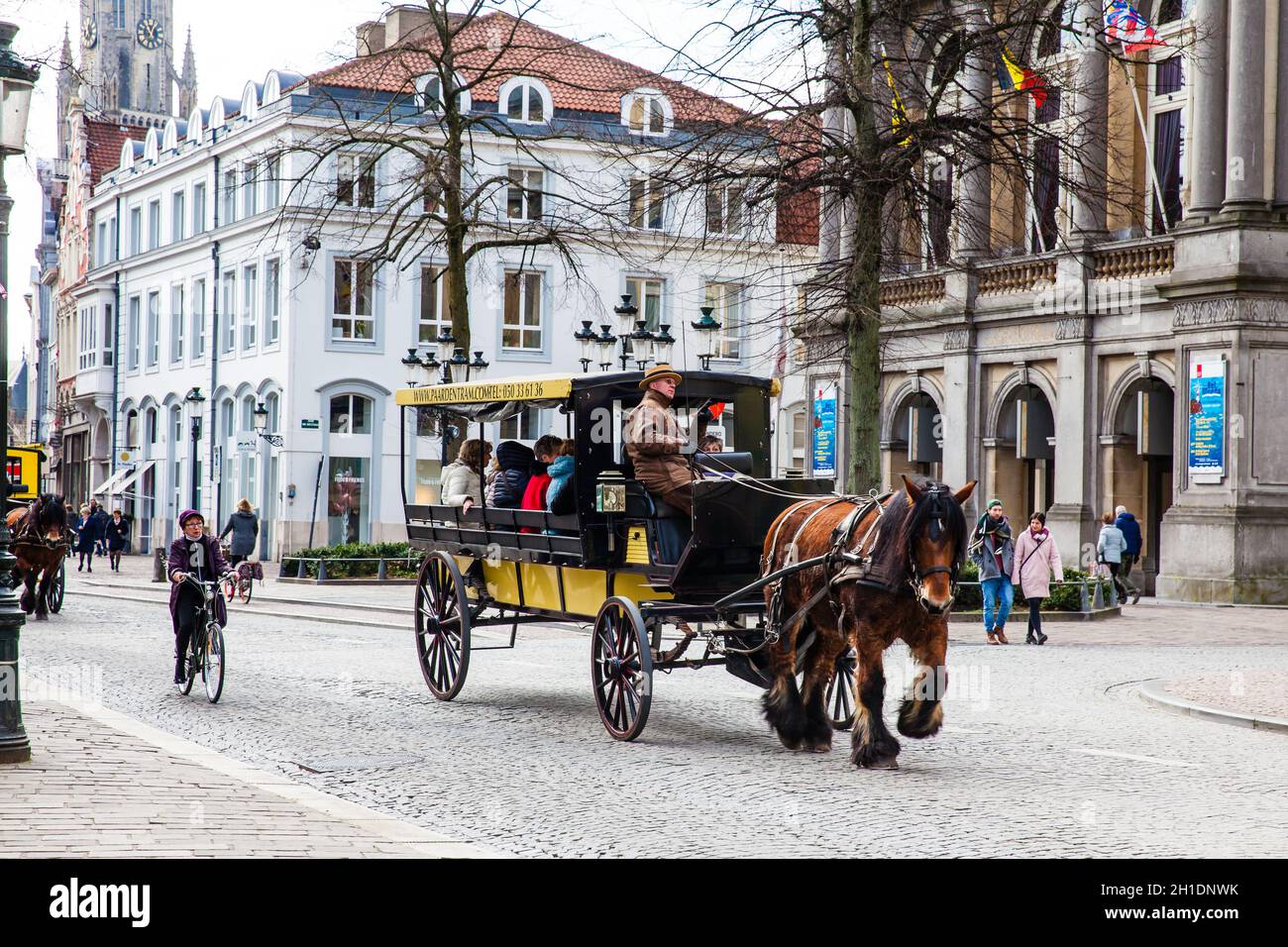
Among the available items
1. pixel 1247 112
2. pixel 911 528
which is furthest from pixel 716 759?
pixel 1247 112

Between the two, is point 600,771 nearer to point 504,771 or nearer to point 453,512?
point 504,771

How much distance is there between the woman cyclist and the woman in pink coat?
11773 mm

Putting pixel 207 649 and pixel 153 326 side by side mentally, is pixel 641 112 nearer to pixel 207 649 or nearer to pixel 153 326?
pixel 207 649

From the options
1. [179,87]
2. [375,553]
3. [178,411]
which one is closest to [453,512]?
[375,553]

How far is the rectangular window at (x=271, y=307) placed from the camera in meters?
53.4

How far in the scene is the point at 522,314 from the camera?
184 ft

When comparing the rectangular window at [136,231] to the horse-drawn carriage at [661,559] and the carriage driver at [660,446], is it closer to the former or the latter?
the horse-drawn carriage at [661,559]

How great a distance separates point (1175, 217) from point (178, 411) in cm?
4011

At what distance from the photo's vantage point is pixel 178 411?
62156 millimetres

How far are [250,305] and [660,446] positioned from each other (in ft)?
154

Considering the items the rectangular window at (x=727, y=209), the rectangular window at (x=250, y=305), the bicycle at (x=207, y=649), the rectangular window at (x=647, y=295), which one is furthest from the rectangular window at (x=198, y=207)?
the bicycle at (x=207, y=649)

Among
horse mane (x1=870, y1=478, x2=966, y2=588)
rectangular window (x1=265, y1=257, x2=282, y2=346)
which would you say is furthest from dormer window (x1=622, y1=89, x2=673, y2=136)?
horse mane (x1=870, y1=478, x2=966, y2=588)

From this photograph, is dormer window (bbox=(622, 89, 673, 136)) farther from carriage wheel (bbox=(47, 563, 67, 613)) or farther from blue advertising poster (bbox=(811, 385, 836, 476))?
carriage wheel (bbox=(47, 563, 67, 613))
